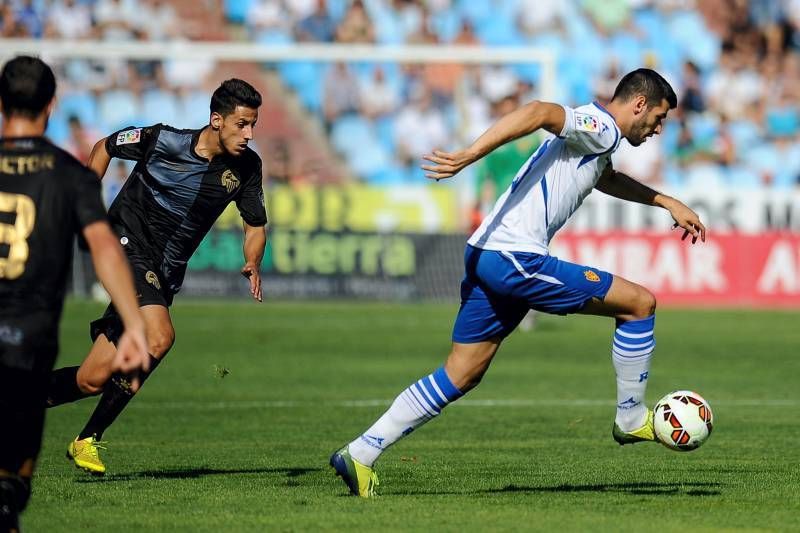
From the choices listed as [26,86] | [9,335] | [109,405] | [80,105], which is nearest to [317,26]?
[80,105]

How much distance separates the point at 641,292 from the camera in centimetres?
780

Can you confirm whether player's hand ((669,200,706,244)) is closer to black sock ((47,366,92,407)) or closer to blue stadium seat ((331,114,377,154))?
black sock ((47,366,92,407))

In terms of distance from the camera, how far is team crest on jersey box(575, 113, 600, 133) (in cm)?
741

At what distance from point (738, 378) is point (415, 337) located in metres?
5.49

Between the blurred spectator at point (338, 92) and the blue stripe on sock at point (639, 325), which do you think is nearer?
the blue stripe on sock at point (639, 325)

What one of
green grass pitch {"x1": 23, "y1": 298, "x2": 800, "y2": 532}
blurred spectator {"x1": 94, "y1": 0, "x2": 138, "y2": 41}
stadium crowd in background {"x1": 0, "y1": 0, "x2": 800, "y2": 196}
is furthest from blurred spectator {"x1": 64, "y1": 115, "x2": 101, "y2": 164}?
green grass pitch {"x1": 23, "y1": 298, "x2": 800, "y2": 532}

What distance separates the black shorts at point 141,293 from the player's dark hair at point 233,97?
1065mm

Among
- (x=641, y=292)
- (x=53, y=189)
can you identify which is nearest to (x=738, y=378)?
(x=641, y=292)

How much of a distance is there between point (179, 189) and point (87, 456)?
A: 1.80m

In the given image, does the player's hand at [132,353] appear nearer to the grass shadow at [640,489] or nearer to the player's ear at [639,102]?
the grass shadow at [640,489]

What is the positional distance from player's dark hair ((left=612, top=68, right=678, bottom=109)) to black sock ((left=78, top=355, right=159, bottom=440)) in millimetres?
3239

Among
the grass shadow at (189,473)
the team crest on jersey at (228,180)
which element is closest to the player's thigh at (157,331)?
the grass shadow at (189,473)

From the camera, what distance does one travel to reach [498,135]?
6852 mm

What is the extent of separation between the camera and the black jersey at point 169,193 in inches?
353
